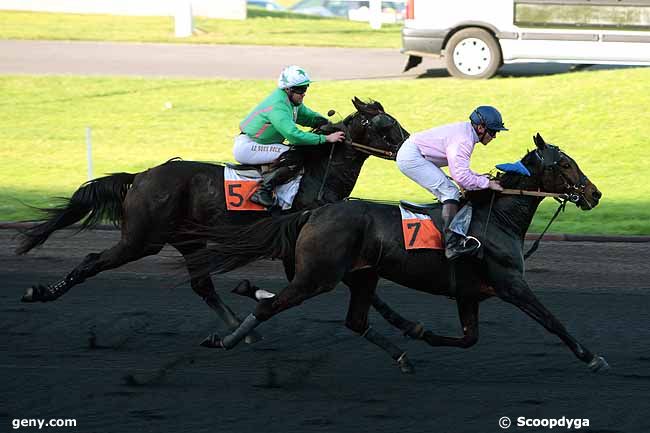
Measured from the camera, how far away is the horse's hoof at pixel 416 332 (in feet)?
26.3

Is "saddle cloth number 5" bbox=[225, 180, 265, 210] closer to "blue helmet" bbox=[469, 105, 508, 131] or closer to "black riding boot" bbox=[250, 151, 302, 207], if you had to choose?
"black riding boot" bbox=[250, 151, 302, 207]

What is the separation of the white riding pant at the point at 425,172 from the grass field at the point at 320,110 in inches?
252

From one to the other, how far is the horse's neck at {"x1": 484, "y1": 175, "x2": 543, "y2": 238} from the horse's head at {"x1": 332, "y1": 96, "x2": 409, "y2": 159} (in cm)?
122

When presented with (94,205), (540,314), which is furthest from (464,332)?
(94,205)

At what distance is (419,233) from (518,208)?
758 mm

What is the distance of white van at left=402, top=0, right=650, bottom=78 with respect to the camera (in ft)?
65.0

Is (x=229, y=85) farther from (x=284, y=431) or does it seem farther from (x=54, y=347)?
(x=284, y=431)

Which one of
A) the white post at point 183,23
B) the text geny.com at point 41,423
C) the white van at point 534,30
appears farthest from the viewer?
the white post at point 183,23

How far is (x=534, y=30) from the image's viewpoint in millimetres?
20062

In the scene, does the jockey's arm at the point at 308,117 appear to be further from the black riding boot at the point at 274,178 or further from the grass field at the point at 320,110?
the grass field at the point at 320,110

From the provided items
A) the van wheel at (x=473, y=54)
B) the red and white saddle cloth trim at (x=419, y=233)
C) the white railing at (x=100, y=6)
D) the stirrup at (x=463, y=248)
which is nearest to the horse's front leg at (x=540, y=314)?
the stirrup at (x=463, y=248)

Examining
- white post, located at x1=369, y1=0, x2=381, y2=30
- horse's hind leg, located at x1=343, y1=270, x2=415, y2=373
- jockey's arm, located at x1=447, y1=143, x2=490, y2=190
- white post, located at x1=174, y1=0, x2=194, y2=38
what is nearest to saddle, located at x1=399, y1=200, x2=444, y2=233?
jockey's arm, located at x1=447, y1=143, x2=490, y2=190

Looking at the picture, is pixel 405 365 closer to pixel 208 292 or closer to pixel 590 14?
pixel 208 292

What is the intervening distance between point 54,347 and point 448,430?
3.32m
